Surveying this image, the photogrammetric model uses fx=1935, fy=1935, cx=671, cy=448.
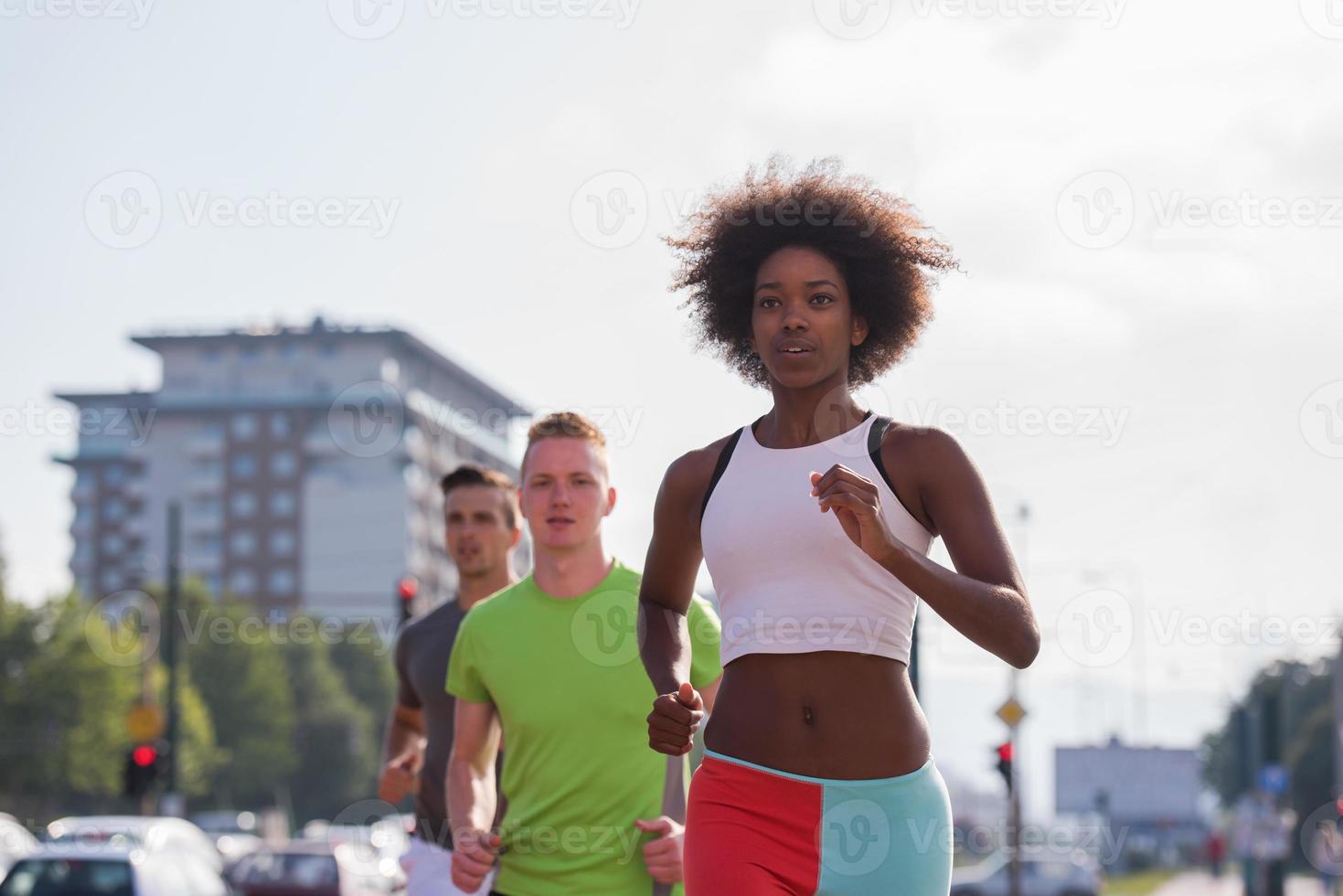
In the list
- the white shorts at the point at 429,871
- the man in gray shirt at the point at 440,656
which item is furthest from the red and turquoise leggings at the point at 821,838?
the man in gray shirt at the point at 440,656

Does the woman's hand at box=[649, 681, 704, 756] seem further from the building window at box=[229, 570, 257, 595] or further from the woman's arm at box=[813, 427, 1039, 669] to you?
the building window at box=[229, 570, 257, 595]

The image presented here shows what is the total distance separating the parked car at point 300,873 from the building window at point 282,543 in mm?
100139

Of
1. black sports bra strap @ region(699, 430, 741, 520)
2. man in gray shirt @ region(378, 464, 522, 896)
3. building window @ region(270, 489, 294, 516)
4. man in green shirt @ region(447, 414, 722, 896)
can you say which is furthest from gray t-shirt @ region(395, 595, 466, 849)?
building window @ region(270, 489, 294, 516)

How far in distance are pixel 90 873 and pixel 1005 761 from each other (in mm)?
12642

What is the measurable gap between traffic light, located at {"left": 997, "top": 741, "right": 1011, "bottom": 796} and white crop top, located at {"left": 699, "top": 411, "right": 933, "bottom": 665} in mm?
20069

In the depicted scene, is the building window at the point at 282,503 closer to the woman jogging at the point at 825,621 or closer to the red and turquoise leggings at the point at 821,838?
the woman jogging at the point at 825,621

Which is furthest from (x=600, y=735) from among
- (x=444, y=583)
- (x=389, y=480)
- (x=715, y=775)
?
(x=444, y=583)

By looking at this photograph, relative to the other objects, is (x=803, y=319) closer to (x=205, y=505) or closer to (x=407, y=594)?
(x=407, y=594)

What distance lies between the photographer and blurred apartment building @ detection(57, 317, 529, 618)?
4980 inches

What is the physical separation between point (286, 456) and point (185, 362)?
996 centimetres

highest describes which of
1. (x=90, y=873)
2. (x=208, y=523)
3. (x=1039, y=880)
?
(x=208, y=523)

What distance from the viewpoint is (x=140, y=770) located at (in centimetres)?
2822

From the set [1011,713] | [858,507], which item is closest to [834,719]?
[858,507]

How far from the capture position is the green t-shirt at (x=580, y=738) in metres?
5.71
